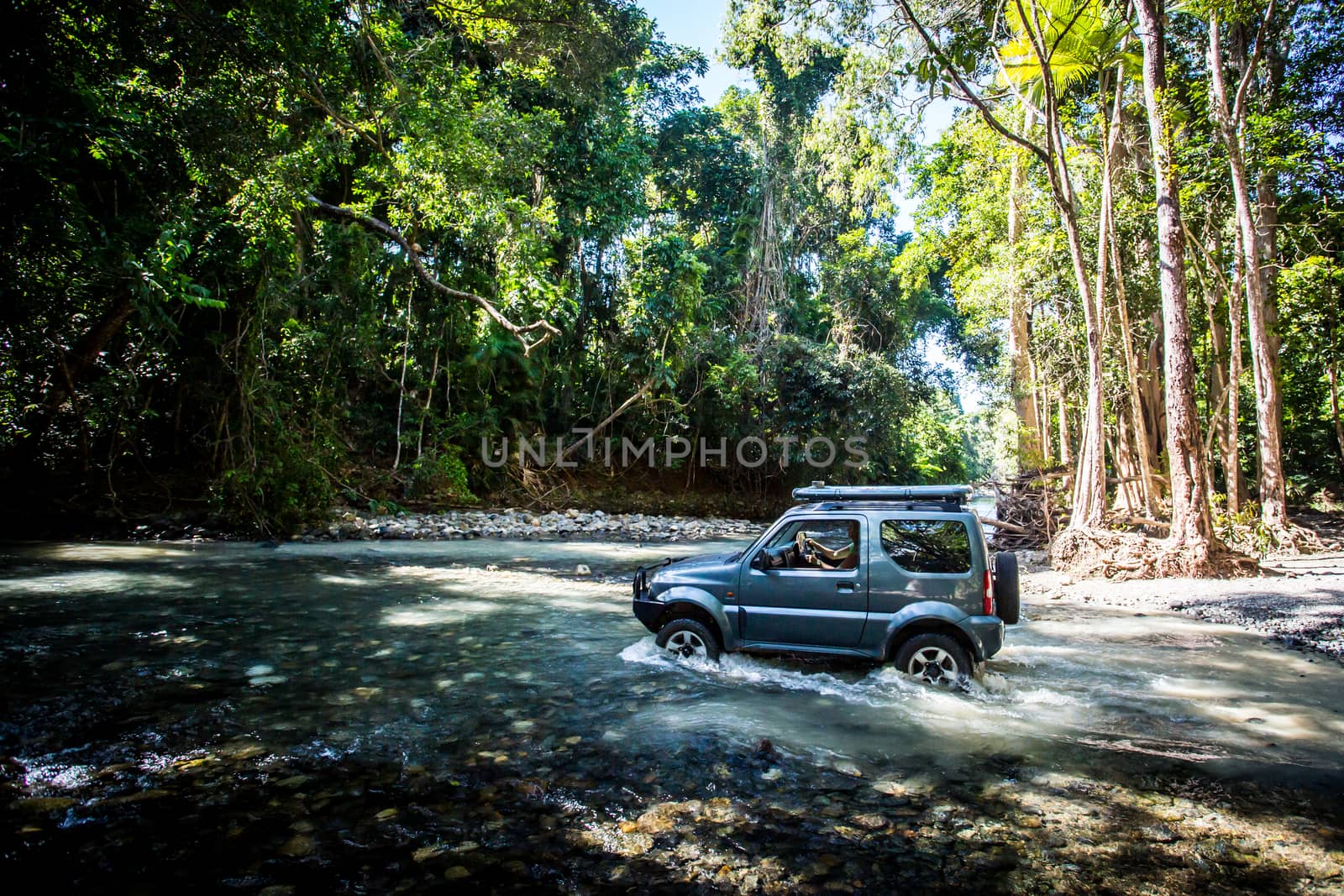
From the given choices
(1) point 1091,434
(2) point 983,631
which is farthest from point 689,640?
(1) point 1091,434

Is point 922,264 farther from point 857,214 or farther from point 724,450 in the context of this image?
point 724,450

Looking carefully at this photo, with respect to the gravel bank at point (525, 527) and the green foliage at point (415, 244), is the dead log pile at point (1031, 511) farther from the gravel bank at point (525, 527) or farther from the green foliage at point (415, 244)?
the green foliage at point (415, 244)

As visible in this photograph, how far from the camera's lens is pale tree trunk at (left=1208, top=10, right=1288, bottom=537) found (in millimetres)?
12891

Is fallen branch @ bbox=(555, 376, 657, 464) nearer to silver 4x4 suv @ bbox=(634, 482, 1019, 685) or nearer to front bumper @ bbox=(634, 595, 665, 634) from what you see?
front bumper @ bbox=(634, 595, 665, 634)

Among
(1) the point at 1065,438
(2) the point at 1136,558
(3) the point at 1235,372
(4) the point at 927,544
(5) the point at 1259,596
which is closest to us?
(4) the point at 927,544

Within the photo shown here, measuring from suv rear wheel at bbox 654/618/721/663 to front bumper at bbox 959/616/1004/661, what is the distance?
6.68ft

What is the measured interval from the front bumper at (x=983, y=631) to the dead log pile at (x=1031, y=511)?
1122cm

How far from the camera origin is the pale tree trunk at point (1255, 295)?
1289 centimetres

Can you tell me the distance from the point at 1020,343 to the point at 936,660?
17.7 m

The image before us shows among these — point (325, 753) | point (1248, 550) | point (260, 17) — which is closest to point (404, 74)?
point (260, 17)

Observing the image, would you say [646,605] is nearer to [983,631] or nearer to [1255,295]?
[983,631]

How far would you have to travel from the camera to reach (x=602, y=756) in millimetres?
4379

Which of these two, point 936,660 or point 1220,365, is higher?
point 1220,365

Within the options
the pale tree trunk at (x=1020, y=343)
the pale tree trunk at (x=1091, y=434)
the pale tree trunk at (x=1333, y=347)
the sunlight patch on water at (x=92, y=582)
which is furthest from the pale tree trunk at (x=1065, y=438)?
the sunlight patch on water at (x=92, y=582)
